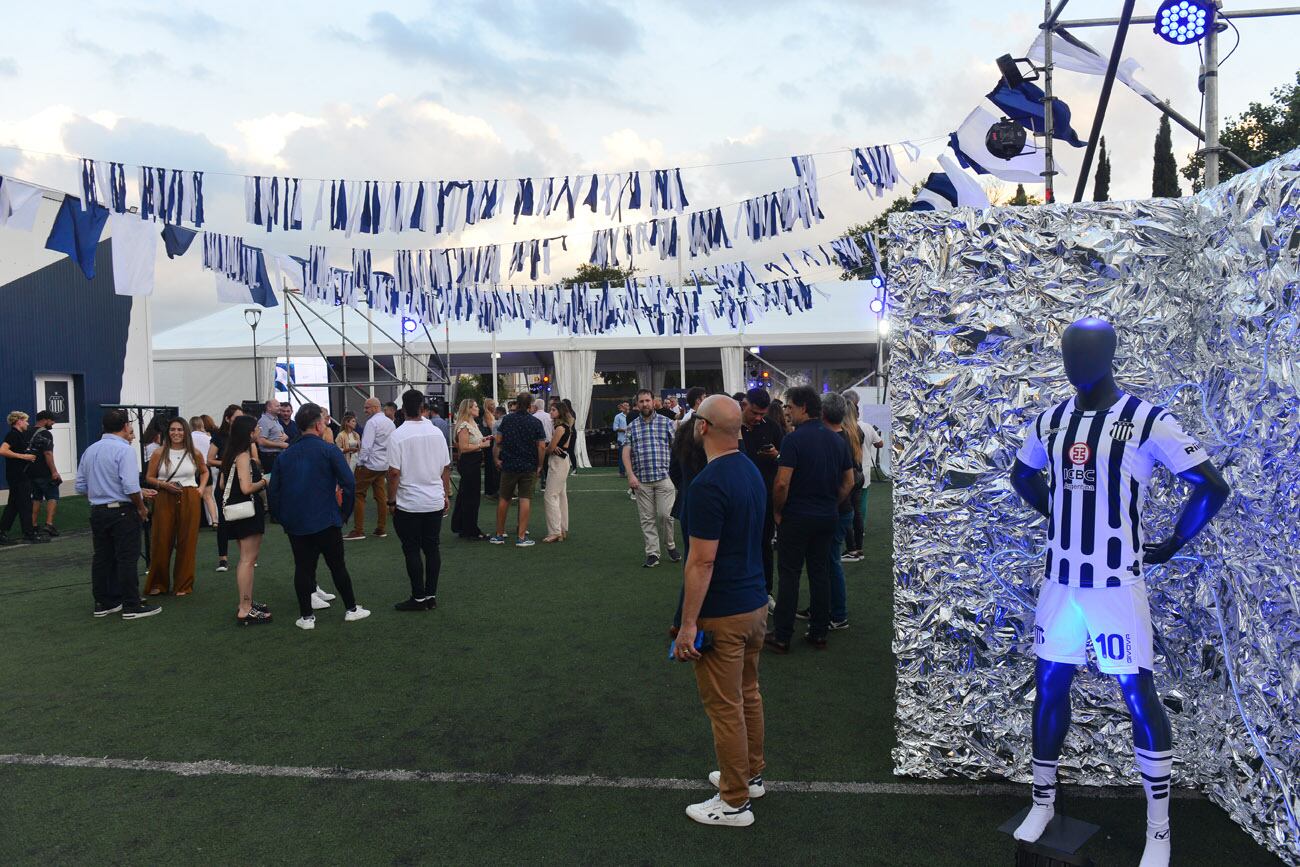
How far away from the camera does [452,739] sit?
13.5 feet

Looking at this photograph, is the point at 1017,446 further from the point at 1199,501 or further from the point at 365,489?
the point at 365,489

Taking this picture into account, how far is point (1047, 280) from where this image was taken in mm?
3486

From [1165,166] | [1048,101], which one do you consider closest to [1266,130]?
[1165,166]

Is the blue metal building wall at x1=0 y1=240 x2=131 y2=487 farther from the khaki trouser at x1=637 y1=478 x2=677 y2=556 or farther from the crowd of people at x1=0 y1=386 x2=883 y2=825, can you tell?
the khaki trouser at x1=637 y1=478 x2=677 y2=556

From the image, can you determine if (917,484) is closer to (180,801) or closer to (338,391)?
(180,801)

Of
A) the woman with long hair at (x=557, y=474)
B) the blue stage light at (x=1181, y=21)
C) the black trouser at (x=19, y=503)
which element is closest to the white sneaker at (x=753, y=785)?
the blue stage light at (x=1181, y=21)

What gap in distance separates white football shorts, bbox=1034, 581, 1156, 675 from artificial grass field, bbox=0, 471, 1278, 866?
756 millimetres

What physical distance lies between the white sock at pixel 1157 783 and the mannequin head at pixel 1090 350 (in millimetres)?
1244

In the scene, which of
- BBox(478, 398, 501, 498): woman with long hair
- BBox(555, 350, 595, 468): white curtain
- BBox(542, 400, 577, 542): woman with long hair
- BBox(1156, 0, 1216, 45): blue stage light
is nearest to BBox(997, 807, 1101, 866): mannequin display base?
BBox(1156, 0, 1216, 45): blue stage light

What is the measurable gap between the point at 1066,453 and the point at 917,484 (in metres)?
0.79

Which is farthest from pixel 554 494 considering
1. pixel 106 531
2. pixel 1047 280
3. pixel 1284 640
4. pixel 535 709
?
pixel 1284 640

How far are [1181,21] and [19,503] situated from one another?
12.6 metres

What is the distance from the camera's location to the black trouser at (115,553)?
643 centimetres

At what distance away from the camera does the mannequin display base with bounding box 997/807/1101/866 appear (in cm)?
274
